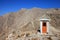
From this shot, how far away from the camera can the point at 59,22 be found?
39.4 metres

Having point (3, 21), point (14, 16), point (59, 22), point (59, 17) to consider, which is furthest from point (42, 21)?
point (14, 16)

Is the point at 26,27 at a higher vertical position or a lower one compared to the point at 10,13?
lower

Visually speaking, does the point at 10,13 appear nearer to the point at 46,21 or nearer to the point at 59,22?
the point at 59,22

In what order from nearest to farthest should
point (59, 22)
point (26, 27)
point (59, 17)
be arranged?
point (26, 27) < point (59, 22) < point (59, 17)

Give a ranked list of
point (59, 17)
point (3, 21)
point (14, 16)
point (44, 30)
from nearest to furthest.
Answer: point (44, 30), point (59, 17), point (3, 21), point (14, 16)

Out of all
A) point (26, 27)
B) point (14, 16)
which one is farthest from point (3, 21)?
point (26, 27)

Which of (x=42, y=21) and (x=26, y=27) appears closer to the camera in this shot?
(x=42, y=21)

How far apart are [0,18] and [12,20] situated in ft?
14.6

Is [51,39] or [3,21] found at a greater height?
[3,21]

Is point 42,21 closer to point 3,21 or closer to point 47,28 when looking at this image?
point 47,28

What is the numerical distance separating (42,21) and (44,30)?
929mm

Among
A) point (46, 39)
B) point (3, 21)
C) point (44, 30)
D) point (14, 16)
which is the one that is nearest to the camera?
point (46, 39)

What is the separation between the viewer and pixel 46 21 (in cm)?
1526

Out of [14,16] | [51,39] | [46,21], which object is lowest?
[51,39]
